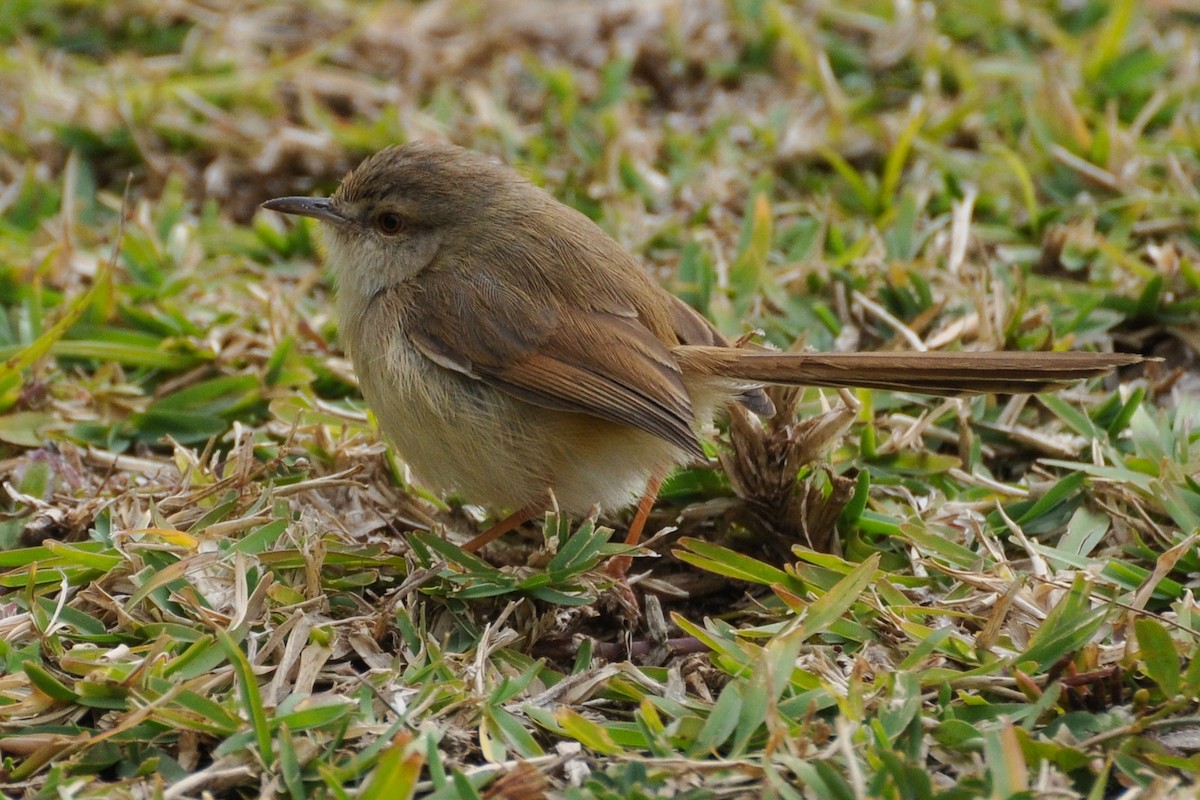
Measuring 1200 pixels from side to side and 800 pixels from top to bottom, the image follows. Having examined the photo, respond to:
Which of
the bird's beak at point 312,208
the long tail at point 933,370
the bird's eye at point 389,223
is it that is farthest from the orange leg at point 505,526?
the bird's beak at point 312,208

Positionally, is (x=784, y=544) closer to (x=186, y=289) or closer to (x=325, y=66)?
(x=186, y=289)

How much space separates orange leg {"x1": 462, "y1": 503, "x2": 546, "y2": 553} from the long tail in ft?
2.46

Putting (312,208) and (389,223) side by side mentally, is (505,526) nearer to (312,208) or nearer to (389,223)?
(389,223)

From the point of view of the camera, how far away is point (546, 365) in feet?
13.1

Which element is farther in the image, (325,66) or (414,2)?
(414,2)

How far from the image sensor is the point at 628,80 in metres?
7.45

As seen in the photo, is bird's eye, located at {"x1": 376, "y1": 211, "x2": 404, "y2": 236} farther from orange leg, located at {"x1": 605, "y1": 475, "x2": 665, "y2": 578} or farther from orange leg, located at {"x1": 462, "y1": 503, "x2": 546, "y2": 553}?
orange leg, located at {"x1": 605, "y1": 475, "x2": 665, "y2": 578}

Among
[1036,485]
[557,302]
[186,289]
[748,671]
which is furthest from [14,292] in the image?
[1036,485]

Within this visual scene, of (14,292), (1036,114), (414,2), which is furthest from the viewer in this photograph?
(414,2)

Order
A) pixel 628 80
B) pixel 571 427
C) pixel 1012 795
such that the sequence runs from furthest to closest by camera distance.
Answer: pixel 628 80 < pixel 571 427 < pixel 1012 795

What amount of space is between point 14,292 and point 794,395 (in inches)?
127

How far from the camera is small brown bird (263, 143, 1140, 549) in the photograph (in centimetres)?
383

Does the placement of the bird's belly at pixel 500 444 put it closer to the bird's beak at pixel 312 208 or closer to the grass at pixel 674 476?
the grass at pixel 674 476

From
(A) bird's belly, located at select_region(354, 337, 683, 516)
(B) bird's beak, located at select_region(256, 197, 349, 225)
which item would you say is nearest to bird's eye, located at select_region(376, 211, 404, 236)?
(B) bird's beak, located at select_region(256, 197, 349, 225)
